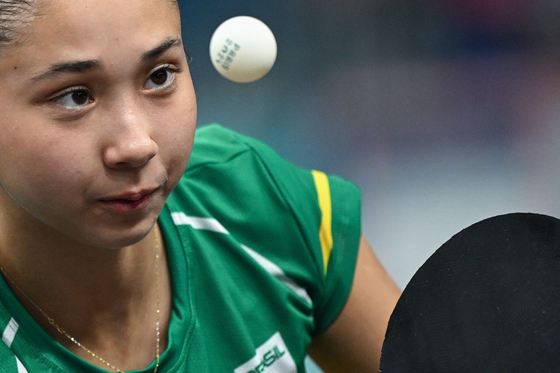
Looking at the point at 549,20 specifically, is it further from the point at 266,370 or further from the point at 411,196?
the point at 266,370

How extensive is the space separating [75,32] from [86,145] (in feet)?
0.28

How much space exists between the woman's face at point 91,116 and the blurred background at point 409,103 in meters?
1.06

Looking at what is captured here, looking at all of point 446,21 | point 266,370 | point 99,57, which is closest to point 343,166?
point 446,21

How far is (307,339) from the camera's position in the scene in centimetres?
84

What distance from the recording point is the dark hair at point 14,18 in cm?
55

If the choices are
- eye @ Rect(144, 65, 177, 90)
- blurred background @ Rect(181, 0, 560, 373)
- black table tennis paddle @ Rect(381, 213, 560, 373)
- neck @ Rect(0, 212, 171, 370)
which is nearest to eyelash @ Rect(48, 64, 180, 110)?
eye @ Rect(144, 65, 177, 90)

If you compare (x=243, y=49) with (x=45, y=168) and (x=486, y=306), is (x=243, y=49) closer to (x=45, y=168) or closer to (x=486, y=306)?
(x=45, y=168)

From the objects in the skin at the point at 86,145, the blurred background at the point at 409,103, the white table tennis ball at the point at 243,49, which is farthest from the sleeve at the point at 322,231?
the blurred background at the point at 409,103

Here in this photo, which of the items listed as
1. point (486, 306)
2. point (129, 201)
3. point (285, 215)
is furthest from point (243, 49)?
point (486, 306)

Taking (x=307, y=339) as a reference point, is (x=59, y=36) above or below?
above

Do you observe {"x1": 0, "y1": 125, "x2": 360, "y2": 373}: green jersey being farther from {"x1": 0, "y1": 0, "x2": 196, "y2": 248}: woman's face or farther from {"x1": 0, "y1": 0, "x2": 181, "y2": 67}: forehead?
{"x1": 0, "y1": 0, "x2": 181, "y2": 67}: forehead

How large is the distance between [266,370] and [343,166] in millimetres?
1133

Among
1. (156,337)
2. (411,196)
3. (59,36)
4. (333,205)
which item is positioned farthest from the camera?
(411,196)

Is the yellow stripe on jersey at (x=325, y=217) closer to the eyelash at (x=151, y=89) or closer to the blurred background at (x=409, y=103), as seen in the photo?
the eyelash at (x=151, y=89)
